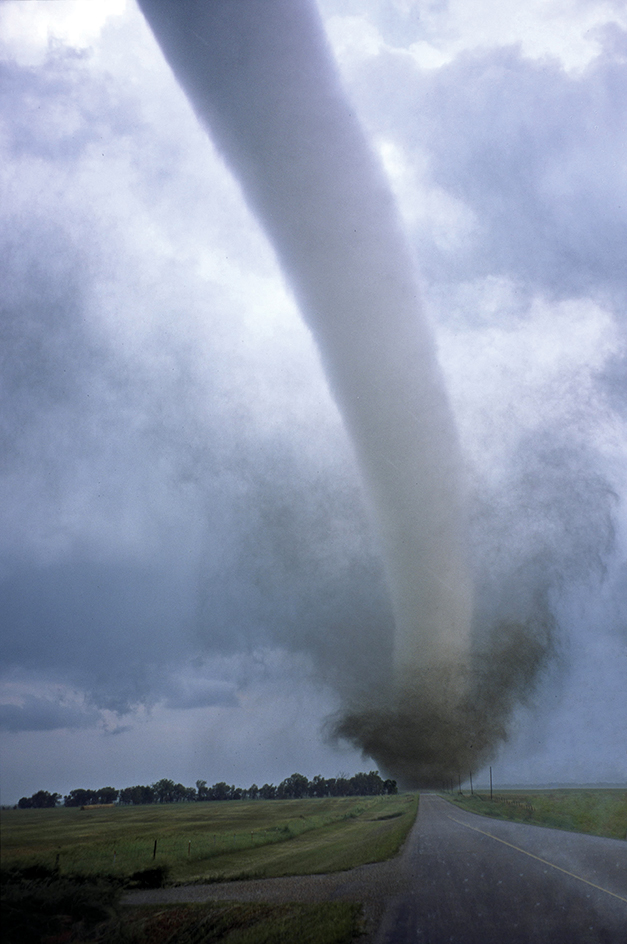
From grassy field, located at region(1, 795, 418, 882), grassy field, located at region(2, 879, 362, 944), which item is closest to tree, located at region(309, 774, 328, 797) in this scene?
grassy field, located at region(1, 795, 418, 882)

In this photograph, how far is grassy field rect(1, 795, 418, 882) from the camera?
11219 mm

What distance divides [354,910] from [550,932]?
6.06 meters

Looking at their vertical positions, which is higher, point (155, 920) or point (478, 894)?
point (155, 920)

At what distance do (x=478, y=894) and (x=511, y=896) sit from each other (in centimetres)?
119

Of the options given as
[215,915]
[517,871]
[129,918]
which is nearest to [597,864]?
[517,871]

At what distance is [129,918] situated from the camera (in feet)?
41.3

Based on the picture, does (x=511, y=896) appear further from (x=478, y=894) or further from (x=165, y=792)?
(x=165, y=792)

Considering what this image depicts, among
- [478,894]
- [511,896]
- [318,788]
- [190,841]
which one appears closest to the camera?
[190,841]

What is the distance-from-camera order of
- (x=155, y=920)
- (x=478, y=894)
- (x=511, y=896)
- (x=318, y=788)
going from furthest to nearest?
(x=318, y=788), (x=478, y=894), (x=511, y=896), (x=155, y=920)

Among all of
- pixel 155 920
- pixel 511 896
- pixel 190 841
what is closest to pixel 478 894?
pixel 511 896

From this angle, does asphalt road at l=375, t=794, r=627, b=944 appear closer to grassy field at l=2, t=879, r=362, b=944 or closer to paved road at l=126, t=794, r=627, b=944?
paved road at l=126, t=794, r=627, b=944

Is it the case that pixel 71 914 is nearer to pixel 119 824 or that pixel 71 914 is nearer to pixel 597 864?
pixel 119 824

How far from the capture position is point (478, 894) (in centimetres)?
1930

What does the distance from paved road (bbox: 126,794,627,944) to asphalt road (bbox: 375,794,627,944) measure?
0.11 ft
